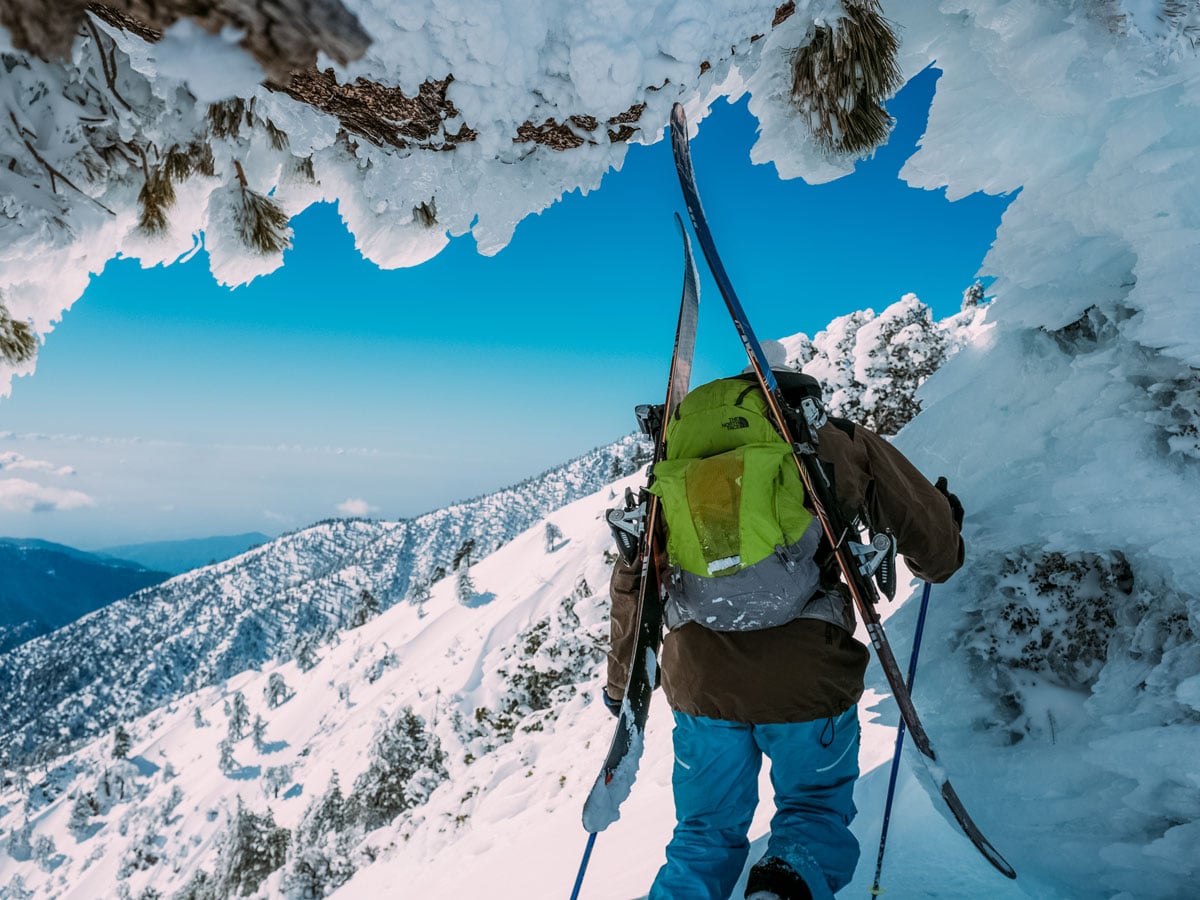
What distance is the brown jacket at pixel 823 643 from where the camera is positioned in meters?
2.28

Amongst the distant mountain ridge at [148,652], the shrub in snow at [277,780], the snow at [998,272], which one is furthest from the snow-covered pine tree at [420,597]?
the snow at [998,272]

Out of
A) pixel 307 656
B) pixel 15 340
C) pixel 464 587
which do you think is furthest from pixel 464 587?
pixel 15 340

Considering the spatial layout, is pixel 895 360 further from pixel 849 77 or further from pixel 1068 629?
pixel 849 77

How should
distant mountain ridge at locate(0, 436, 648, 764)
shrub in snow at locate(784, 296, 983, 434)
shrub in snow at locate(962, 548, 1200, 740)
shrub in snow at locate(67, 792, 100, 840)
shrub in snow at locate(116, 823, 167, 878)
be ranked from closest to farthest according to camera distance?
shrub in snow at locate(962, 548, 1200, 740) → shrub in snow at locate(784, 296, 983, 434) → shrub in snow at locate(116, 823, 167, 878) → shrub in snow at locate(67, 792, 100, 840) → distant mountain ridge at locate(0, 436, 648, 764)

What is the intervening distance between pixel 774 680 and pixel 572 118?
7.21 ft

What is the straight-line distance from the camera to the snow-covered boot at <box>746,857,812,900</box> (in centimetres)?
190

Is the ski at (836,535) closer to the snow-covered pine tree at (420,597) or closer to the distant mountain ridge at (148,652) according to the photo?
the snow-covered pine tree at (420,597)

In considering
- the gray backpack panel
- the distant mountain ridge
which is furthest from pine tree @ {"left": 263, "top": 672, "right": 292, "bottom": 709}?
the gray backpack panel

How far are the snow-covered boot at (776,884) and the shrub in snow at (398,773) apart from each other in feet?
Result: 67.8

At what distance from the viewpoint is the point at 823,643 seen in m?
2.32

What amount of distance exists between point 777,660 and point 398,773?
2498cm

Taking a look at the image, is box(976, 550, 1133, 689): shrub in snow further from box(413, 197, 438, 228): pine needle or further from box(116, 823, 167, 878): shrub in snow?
box(116, 823, 167, 878): shrub in snow

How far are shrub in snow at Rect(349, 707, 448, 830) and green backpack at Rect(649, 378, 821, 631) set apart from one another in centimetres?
2069

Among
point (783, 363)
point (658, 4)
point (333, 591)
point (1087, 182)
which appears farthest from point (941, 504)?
point (333, 591)
